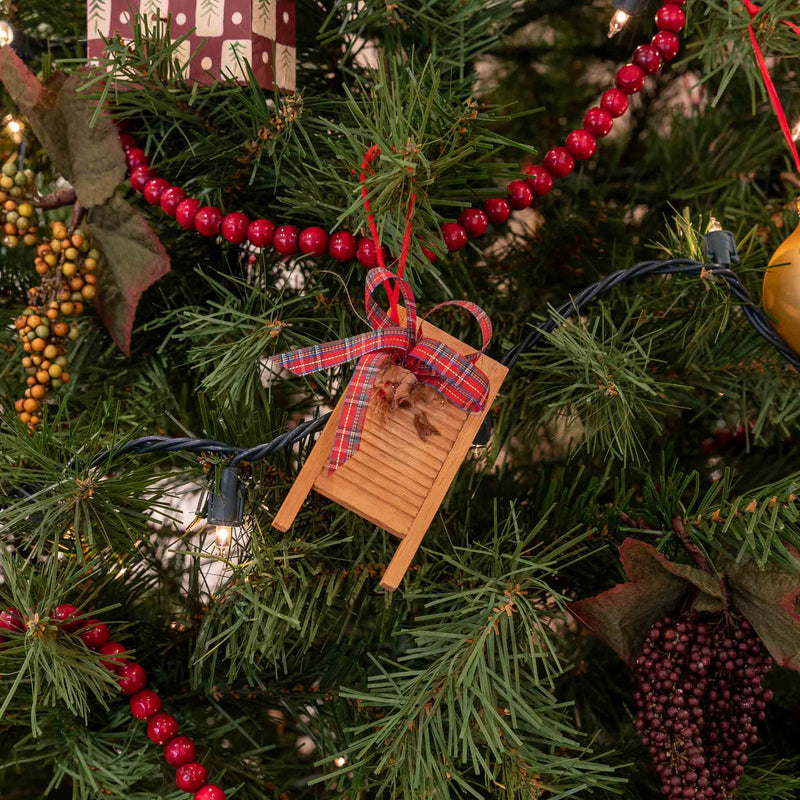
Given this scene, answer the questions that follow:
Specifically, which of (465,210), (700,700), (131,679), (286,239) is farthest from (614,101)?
(131,679)

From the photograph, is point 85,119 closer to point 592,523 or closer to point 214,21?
point 214,21

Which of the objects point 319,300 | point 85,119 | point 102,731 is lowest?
point 102,731

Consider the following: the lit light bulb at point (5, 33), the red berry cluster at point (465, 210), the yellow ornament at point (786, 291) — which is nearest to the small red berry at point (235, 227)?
the red berry cluster at point (465, 210)

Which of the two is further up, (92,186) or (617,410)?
(92,186)

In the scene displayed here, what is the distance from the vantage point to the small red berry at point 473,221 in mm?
449

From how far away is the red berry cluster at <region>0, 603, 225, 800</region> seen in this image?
0.42 metres

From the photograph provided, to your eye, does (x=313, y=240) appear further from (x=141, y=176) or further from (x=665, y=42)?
(x=665, y=42)

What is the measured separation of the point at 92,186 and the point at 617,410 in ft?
1.15

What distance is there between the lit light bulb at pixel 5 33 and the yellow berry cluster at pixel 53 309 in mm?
144

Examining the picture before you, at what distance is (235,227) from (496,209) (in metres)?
0.16

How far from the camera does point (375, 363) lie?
0.39m

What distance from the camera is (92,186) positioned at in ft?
1.52

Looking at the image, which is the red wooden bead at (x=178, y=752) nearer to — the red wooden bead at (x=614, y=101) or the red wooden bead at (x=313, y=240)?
the red wooden bead at (x=313, y=240)

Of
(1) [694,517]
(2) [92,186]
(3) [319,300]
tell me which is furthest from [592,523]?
(2) [92,186]
